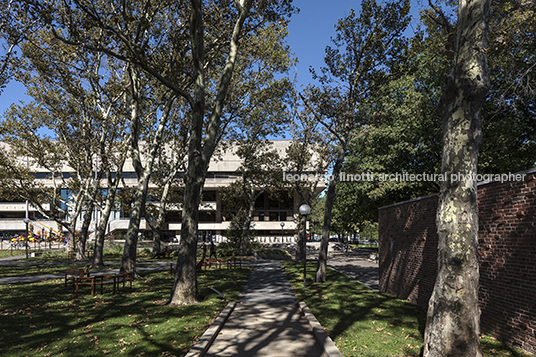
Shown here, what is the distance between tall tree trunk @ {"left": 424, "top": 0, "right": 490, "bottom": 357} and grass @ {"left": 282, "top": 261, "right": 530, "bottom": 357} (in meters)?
1.33

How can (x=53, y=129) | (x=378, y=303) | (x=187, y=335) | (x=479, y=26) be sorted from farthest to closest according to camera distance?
1. (x=53, y=129)
2. (x=378, y=303)
3. (x=187, y=335)
4. (x=479, y=26)

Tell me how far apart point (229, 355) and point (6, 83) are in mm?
19381

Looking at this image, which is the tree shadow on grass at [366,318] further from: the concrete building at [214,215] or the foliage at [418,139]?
the concrete building at [214,215]

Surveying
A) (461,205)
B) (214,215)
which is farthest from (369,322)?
(214,215)

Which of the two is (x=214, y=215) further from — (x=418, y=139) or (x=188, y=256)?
(x=188, y=256)

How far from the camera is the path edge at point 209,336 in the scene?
6122 millimetres

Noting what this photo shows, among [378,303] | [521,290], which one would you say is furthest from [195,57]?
[521,290]

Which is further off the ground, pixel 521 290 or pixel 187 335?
pixel 521 290

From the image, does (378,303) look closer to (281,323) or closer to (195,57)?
(281,323)

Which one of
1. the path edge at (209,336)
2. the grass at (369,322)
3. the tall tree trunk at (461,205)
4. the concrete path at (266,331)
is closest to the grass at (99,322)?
the path edge at (209,336)

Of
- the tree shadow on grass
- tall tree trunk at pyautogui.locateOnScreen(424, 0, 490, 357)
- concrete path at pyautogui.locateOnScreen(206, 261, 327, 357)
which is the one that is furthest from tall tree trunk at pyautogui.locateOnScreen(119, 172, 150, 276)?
tall tree trunk at pyautogui.locateOnScreen(424, 0, 490, 357)

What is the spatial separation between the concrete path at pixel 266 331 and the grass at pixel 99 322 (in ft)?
1.99

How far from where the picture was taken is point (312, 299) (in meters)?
11.6

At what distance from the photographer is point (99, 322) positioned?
8.23 metres
